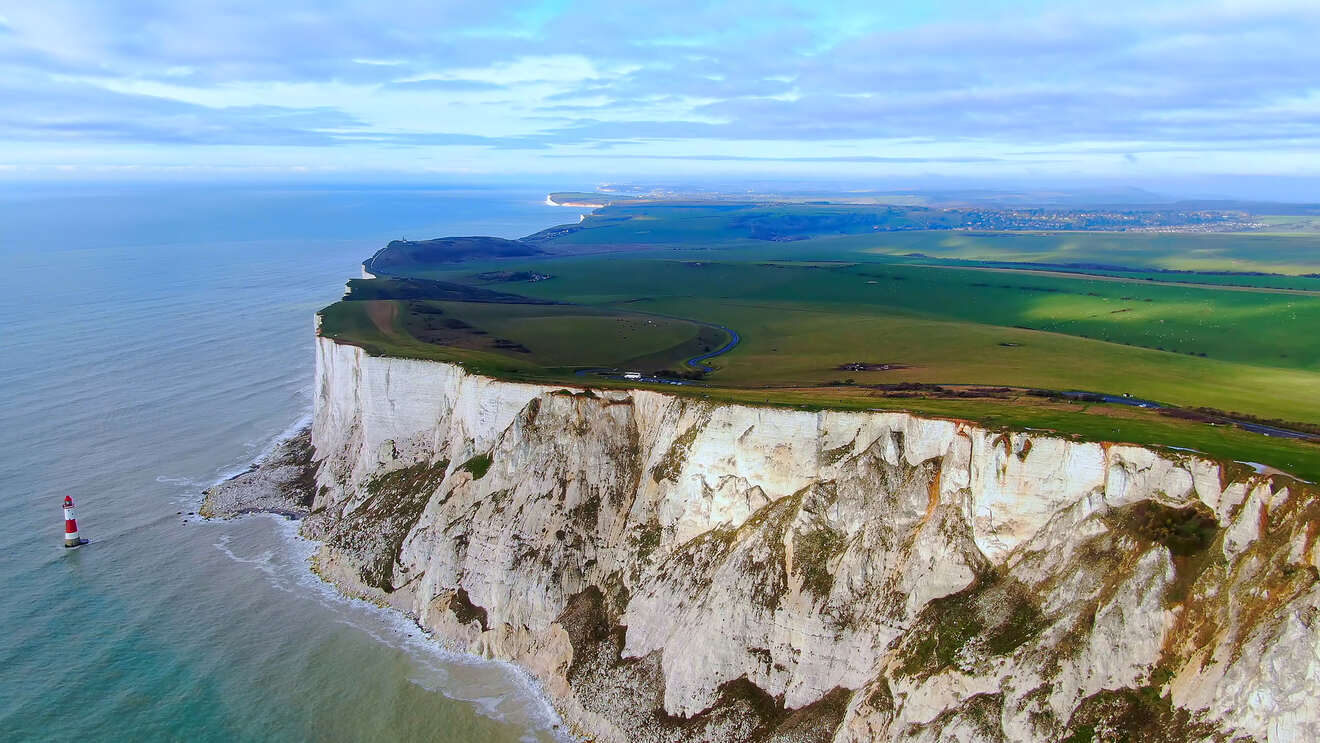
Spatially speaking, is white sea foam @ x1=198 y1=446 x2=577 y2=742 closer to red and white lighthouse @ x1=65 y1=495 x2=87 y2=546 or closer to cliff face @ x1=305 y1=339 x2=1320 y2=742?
cliff face @ x1=305 y1=339 x2=1320 y2=742

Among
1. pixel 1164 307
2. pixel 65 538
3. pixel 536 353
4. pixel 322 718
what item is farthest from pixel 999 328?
pixel 65 538

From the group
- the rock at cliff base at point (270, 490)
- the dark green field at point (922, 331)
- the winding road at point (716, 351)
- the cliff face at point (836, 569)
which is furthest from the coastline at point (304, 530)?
the winding road at point (716, 351)

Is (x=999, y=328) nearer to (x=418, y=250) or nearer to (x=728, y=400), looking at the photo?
(x=728, y=400)

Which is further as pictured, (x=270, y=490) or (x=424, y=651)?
(x=270, y=490)

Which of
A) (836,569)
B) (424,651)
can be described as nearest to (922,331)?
(836,569)

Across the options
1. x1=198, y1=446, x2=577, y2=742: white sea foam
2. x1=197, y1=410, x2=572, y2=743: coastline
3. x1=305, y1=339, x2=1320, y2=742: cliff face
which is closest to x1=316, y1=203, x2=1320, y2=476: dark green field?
x1=305, y1=339, x2=1320, y2=742: cliff face

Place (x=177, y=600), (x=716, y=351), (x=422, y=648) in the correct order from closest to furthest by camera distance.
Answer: (x=422, y=648) < (x=177, y=600) < (x=716, y=351)

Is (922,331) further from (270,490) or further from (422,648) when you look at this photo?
(270,490)
